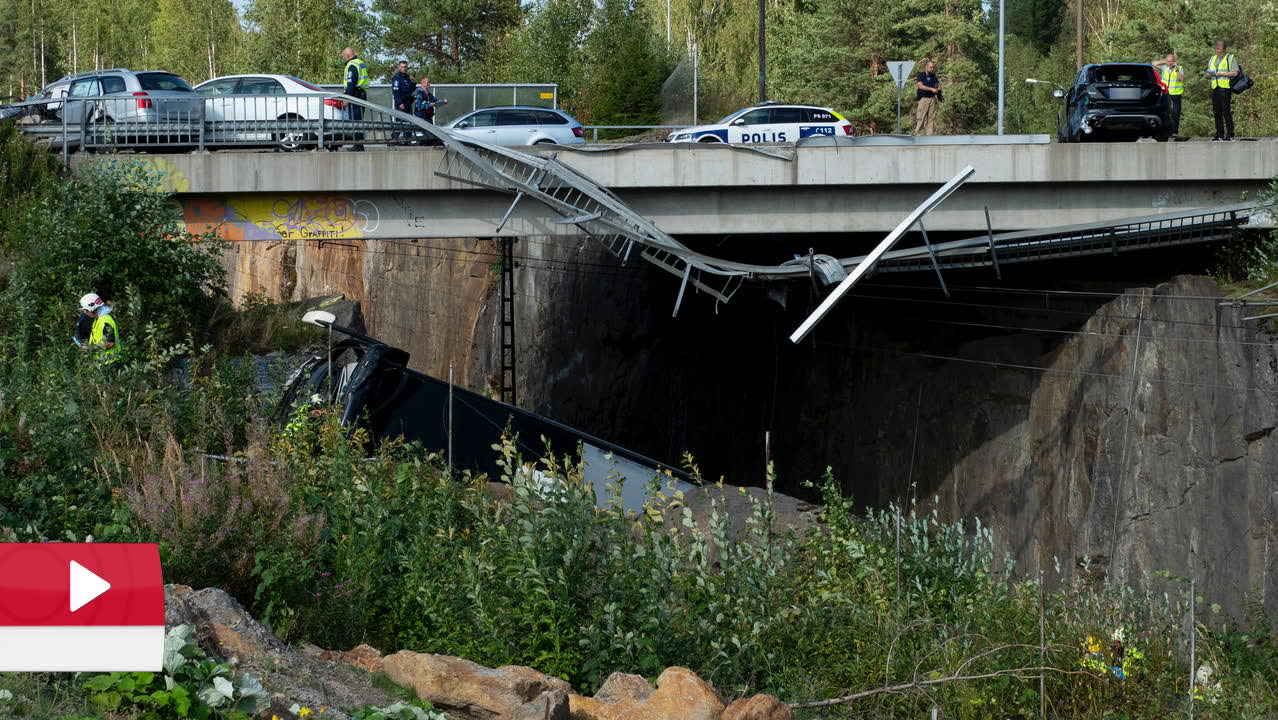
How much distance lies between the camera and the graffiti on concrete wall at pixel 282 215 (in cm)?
1900

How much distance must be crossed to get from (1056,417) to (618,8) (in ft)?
111

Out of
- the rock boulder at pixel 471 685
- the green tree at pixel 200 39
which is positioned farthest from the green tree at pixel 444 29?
the rock boulder at pixel 471 685

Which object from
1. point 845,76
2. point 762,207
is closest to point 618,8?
point 845,76

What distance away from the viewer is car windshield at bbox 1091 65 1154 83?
2117 centimetres

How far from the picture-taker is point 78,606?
3488 millimetres

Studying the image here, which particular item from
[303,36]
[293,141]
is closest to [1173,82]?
[293,141]

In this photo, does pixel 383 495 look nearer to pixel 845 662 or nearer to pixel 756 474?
pixel 845 662

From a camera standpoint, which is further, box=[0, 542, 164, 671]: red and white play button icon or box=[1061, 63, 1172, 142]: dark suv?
box=[1061, 63, 1172, 142]: dark suv

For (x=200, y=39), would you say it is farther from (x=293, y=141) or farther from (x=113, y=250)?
(x=113, y=250)

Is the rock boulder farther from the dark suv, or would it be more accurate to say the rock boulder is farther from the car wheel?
the dark suv

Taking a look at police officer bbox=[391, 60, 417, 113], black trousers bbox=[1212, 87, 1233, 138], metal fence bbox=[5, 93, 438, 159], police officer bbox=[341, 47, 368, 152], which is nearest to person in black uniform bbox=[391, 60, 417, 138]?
police officer bbox=[391, 60, 417, 113]

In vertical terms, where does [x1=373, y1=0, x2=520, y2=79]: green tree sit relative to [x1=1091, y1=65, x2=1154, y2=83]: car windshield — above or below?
above

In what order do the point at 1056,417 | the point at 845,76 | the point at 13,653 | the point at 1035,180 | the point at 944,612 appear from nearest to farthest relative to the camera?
the point at 13,653
the point at 944,612
the point at 1035,180
the point at 1056,417
the point at 845,76

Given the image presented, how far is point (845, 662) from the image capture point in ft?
25.4
